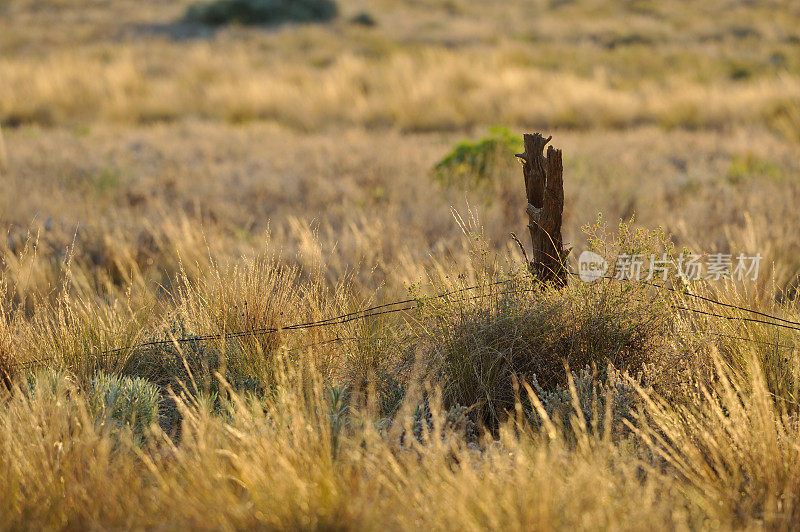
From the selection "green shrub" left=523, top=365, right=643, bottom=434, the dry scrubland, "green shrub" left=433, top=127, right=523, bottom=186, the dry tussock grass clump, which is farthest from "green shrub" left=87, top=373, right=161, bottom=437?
"green shrub" left=433, top=127, right=523, bottom=186

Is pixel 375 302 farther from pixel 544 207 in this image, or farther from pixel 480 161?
pixel 480 161

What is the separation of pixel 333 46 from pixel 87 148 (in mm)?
11000

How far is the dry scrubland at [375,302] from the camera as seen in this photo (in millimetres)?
2240

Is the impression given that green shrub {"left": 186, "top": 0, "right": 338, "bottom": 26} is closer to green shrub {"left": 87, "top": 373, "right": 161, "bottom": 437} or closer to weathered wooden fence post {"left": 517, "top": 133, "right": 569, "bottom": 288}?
weathered wooden fence post {"left": 517, "top": 133, "right": 569, "bottom": 288}

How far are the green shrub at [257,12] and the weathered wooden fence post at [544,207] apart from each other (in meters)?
22.6

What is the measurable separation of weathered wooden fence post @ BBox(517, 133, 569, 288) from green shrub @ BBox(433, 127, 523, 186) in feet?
11.8

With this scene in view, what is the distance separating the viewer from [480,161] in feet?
22.8

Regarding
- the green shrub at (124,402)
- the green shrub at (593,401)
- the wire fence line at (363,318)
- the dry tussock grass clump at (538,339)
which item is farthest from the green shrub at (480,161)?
the green shrub at (124,402)

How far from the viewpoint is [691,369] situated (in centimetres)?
309

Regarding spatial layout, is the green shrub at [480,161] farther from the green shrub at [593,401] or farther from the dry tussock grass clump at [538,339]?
the green shrub at [593,401]

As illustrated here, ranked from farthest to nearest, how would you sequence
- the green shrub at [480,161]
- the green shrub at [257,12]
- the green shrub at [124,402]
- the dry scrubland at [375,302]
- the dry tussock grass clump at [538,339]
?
the green shrub at [257,12]
the green shrub at [480,161]
the dry tussock grass clump at [538,339]
the green shrub at [124,402]
the dry scrubland at [375,302]

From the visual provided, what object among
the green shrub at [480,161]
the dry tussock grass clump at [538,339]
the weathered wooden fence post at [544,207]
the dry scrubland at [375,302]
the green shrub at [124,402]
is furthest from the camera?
the green shrub at [480,161]

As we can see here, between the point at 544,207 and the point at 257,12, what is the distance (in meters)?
23.7

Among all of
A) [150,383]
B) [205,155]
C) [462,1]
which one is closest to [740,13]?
[462,1]
